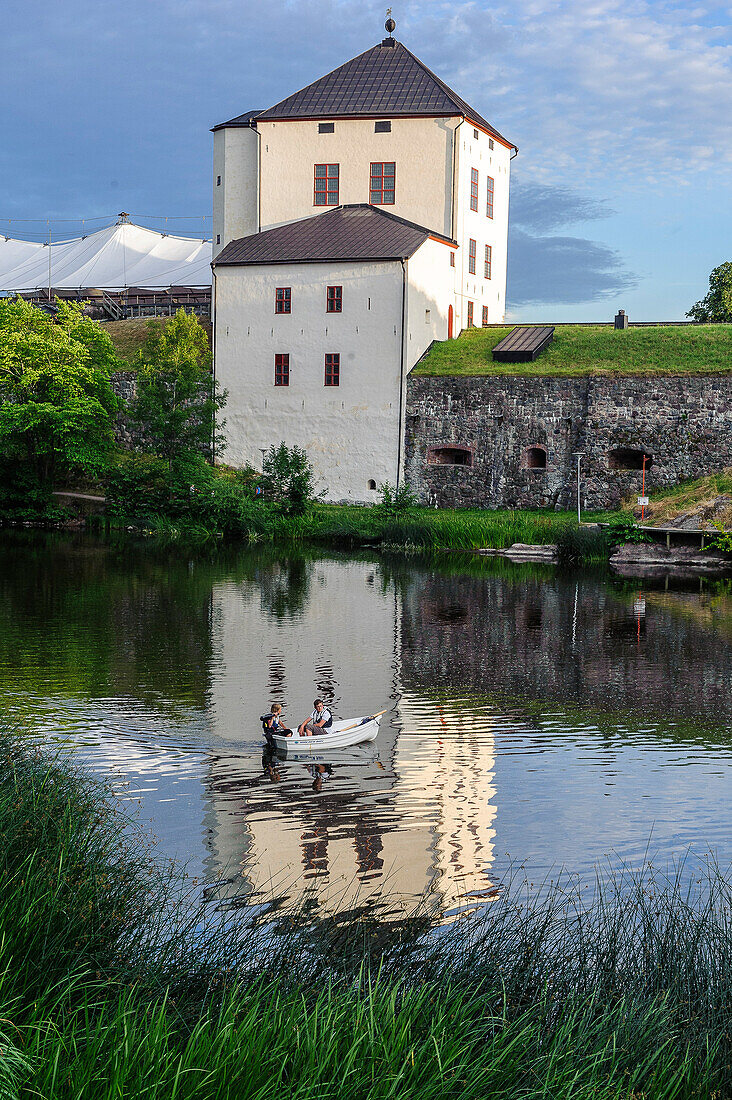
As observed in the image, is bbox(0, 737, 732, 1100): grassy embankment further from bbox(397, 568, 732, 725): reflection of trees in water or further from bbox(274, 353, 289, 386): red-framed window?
bbox(274, 353, 289, 386): red-framed window

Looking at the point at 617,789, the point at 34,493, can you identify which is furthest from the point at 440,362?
the point at 617,789

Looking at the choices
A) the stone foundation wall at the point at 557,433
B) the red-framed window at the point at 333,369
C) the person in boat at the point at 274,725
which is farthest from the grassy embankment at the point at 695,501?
the person in boat at the point at 274,725

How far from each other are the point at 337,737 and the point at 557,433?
95.5 feet

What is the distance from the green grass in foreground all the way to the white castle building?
1.47m

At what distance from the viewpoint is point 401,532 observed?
113ft

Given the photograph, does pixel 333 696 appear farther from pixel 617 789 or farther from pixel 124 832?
pixel 124 832

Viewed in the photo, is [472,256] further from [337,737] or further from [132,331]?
[337,737]

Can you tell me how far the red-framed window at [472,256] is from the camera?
45.7m

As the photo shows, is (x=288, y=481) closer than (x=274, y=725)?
No

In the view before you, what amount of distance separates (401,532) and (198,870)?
1062 inches

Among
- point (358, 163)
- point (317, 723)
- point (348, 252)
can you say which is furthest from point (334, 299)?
point (317, 723)

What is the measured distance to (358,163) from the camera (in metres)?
44.4

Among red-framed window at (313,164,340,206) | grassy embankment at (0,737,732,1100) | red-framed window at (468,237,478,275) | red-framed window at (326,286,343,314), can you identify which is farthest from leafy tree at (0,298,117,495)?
grassy embankment at (0,737,732,1100)

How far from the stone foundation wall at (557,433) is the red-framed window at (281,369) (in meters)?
5.20
